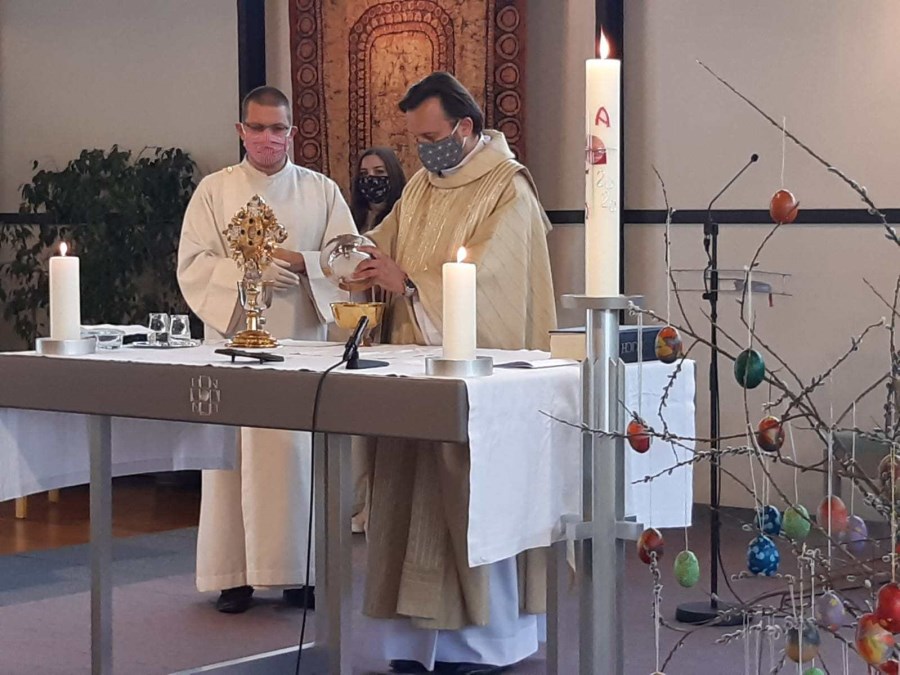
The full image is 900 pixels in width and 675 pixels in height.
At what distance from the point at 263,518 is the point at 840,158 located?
2964mm

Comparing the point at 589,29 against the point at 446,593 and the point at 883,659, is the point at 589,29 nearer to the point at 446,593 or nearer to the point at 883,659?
the point at 446,593

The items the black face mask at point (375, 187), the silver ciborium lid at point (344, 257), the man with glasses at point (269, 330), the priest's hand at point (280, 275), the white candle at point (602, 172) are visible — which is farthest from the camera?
the black face mask at point (375, 187)

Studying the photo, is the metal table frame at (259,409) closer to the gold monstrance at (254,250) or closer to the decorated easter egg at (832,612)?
the gold monstrance at (254,250)

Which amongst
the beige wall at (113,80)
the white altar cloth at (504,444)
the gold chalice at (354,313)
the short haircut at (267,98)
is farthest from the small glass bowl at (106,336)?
the beige wall at (113,80)

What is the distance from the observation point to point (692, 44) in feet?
21.4

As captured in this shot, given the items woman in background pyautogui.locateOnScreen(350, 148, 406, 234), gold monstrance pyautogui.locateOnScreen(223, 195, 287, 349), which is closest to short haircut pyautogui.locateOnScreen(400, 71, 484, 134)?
gold monstrance pyautogui.locateOnScreen(223, 195, 287, 349)

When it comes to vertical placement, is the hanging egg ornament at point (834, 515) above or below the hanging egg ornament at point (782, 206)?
below

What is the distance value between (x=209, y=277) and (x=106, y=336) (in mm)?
1103

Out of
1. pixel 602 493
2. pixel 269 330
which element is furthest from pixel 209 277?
pixel 602 493

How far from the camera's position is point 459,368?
2682 millimetres

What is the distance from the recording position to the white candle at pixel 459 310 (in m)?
2.67

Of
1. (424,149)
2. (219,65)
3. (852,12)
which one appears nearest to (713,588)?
(424,149)

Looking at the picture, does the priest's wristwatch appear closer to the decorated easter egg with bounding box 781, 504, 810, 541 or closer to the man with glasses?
the man with glasses

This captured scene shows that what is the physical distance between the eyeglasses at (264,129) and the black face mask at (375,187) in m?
Result: 1.30
